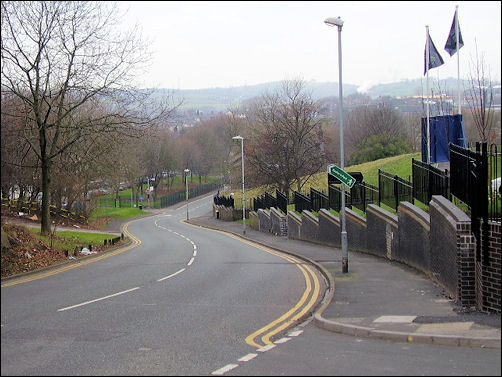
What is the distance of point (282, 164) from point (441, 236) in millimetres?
45828

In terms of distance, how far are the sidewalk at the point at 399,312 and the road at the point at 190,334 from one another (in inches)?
10.7

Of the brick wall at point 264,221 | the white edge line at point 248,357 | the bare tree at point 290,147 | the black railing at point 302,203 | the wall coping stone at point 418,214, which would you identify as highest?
the bare tree at point 290,147

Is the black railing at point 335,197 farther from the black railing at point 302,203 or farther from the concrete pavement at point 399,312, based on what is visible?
the concrete pavement at point 399,312

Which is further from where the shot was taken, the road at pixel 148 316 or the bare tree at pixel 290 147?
the bare tree at pixel 290 147

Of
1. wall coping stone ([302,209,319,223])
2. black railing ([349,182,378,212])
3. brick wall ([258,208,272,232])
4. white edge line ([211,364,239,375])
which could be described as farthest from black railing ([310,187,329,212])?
white edge line ([211,364,239,375])

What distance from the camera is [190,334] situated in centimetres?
1002

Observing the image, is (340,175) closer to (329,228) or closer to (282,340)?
(282,340)

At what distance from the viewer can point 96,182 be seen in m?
56.9

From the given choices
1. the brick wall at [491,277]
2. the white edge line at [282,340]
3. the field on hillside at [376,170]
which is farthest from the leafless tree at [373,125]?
the white edge line at [282,340]

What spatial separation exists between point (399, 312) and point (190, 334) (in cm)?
379

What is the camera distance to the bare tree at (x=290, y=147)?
58.6m

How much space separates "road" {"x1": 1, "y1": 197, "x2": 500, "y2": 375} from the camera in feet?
25.9

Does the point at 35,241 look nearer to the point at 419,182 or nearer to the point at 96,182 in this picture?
the point at 419,182

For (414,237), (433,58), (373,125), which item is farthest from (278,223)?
(373,125)
